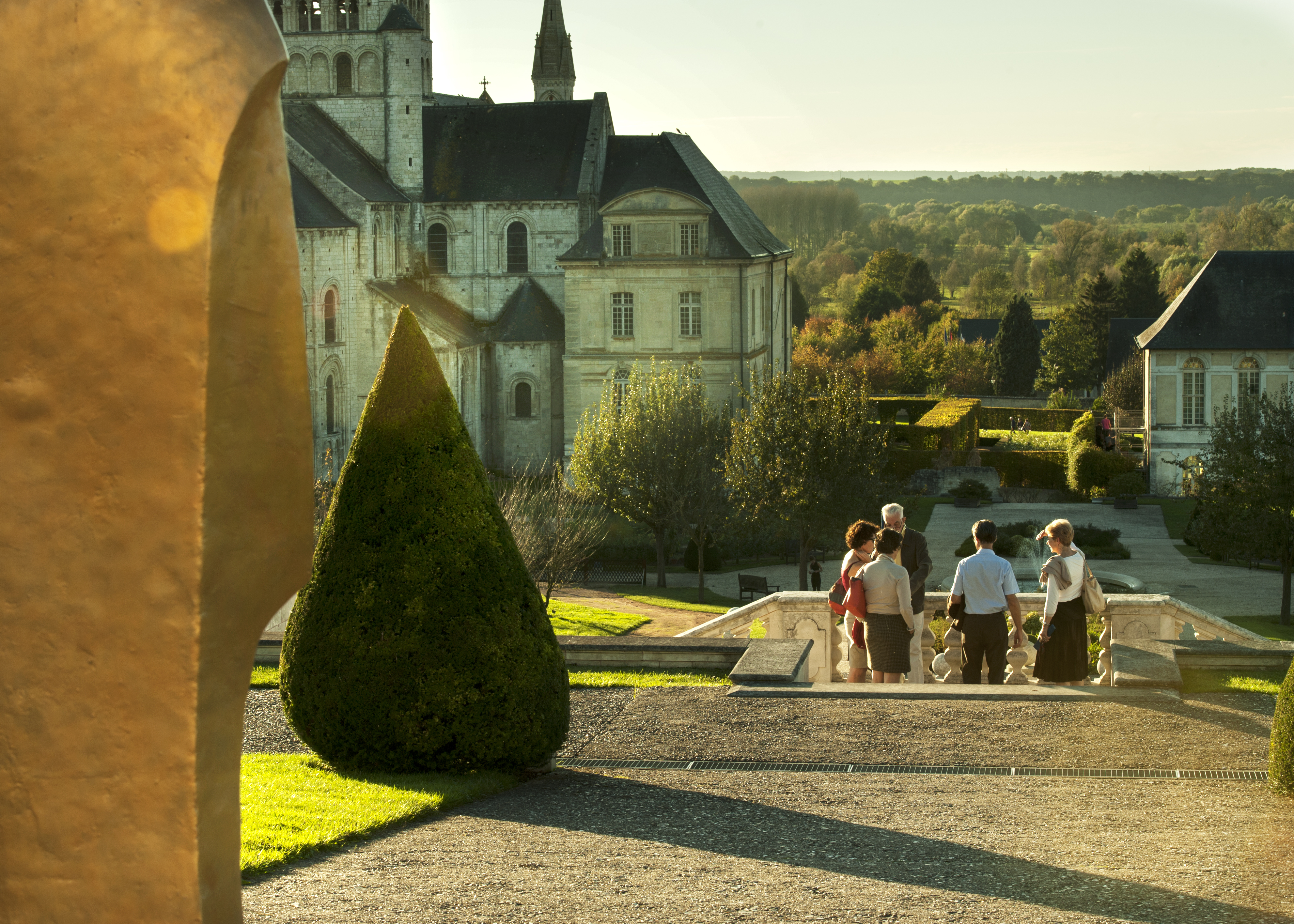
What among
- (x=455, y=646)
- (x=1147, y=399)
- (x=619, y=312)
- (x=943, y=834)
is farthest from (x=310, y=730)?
(x=1147, y=399)

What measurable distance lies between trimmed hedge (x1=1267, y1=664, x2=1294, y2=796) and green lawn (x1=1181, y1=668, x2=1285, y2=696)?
300 cm

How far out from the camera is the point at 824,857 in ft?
23.4

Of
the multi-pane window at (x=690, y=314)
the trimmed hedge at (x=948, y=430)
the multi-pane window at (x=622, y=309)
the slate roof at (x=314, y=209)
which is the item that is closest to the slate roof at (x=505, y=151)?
the slate roof at (x=314, y=209)

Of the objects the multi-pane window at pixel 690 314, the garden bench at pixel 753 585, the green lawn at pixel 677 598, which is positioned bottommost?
the green lawn at pixel 677 598

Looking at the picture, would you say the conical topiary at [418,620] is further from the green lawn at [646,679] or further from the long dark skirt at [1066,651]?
the long dark skirt at [1066,651]

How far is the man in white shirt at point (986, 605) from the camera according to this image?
11016 millimetres

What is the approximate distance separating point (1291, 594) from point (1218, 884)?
21.9 metres

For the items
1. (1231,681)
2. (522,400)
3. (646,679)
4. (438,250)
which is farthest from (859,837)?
(438,250)

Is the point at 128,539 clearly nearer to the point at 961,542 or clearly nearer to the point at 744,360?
the point at 961,542

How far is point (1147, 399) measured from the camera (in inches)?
1720

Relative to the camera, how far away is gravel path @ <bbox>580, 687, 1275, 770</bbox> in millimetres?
9359

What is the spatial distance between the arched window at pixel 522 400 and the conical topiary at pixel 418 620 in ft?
117

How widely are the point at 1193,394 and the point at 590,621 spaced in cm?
2711

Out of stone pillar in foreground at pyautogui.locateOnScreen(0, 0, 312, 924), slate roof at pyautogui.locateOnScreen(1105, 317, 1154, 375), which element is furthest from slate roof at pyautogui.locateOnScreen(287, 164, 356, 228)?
slate roof at pyautogui.locateOnScreen(1105, 317, 1154, 375)
